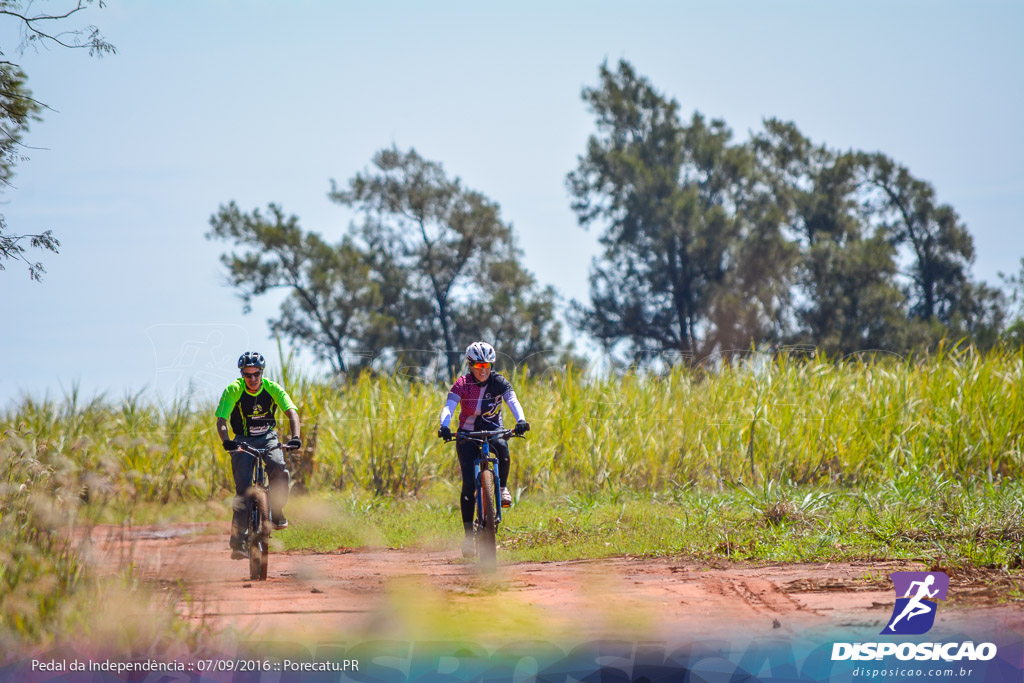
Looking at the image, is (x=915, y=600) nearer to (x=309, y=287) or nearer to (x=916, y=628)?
(x=916, y=628)

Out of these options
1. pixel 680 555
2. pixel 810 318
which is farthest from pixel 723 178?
pixel 680 555

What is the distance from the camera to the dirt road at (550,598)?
257 inches

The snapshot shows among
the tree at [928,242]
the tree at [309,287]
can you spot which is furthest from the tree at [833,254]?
the tree at [309,287]

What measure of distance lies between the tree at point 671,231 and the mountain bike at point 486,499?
1130 inches

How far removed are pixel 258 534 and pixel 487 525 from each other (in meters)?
2.06

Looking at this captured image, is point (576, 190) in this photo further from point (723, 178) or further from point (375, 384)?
point (375, 384)

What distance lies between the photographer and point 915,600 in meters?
7.06

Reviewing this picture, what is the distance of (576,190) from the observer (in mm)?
41562

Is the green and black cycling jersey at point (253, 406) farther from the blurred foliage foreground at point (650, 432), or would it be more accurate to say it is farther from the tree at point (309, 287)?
the tree at point (309, 287)

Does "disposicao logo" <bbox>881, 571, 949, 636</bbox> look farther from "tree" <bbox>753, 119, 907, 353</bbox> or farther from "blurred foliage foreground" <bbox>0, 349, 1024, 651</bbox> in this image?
"tree" <bbox>753, 119, 907, 353</bbox>

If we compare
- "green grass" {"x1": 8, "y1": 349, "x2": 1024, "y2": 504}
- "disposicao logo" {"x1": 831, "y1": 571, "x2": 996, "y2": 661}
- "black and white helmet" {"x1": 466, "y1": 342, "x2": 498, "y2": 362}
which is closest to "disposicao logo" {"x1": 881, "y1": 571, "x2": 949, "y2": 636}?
"disposicao logo" {"x1": 831, "y1": 571, "x2": 996, "y2": 661}

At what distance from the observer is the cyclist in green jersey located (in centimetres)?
922

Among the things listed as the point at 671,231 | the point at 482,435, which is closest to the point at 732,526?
the point at 482,435

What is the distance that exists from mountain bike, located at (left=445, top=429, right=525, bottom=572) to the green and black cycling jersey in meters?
1.77
